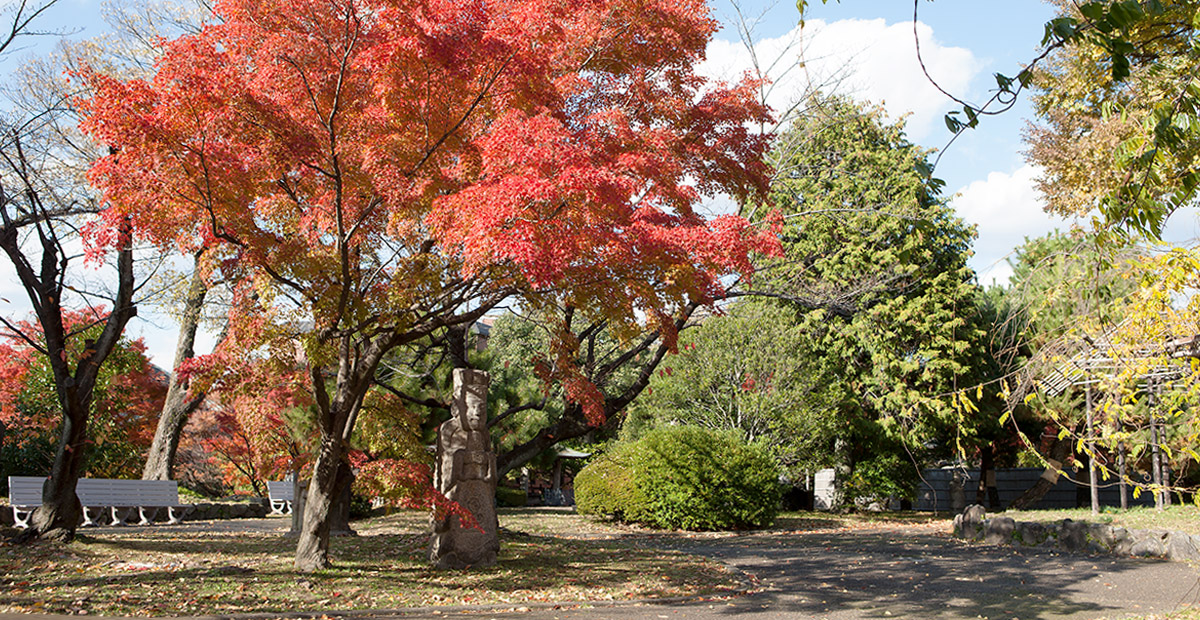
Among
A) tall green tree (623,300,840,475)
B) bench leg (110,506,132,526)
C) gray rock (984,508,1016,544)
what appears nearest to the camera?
gray rock (984,508,1016,544)

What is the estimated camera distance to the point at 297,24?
285 inches

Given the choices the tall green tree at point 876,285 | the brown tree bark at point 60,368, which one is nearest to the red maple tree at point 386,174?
the brown tree bark at point 60,368

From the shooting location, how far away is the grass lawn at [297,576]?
6.39m

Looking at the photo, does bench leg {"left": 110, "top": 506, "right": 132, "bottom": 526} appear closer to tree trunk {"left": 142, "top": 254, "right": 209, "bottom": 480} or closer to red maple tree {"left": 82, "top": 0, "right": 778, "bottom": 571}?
tree trunk {"left": 142, "top": 254, "right": 209, "bottom": 480}

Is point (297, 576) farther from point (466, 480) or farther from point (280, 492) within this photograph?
point (280, 492)

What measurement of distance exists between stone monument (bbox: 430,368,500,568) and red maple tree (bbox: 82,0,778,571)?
3.75ft

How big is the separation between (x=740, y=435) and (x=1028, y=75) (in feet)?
49.7

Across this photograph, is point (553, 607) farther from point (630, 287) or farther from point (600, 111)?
point (600, 111)

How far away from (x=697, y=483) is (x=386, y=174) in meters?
10.3

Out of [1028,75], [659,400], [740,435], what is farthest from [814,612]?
[659,400]

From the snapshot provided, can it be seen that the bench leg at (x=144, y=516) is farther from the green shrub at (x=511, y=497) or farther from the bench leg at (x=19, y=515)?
the green shrub at (x=511, y=497)

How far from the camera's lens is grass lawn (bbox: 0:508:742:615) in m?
6.39

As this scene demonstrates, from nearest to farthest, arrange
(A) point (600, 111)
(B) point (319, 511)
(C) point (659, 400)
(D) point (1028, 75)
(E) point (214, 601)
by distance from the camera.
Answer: (D) point (1028, 75), (E) point (214, 601), (B) point (319, 511), (A) point (600, 111), (C) point (659, 400)

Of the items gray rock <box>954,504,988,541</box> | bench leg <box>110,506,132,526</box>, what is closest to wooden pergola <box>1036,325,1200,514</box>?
gray rock <box>954,504,988,541</box>
